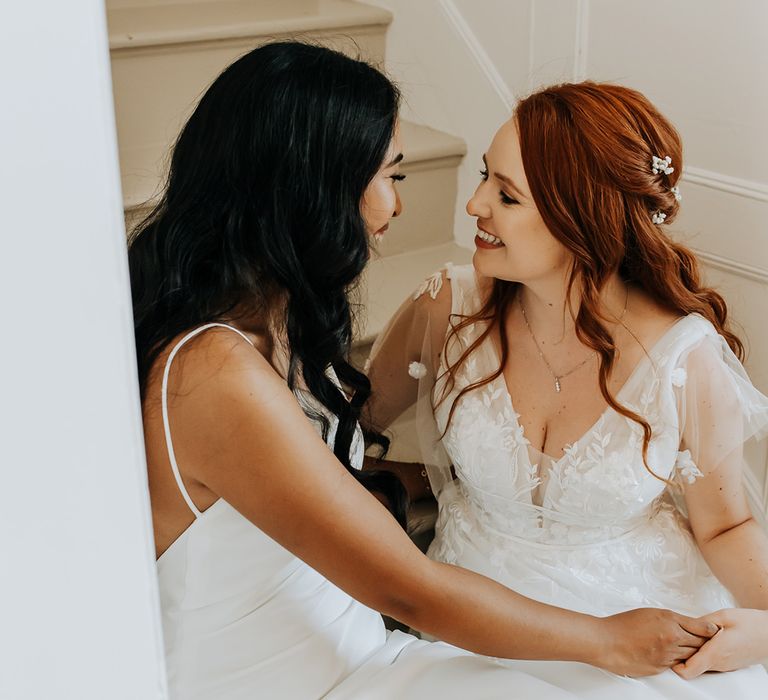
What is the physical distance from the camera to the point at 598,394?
66.2 inches

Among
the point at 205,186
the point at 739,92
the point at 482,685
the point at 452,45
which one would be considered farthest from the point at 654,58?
the point at 482,685

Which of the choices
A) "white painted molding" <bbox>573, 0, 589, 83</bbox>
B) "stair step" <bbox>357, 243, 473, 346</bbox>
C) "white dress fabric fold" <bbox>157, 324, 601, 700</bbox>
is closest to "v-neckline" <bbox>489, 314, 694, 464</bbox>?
"white dress fabric fold" <bbox>157, 324, 601, 700</bbox>

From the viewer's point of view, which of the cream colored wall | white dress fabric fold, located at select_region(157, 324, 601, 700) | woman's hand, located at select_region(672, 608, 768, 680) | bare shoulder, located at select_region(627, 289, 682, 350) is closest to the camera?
white dress fabric fold, located at select_region(157, 324, 601, 700)

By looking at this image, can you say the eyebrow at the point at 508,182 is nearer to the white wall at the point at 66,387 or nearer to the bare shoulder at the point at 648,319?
the bare shoulder at the point at 648,319

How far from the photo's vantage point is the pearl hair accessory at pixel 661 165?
4.97 ft

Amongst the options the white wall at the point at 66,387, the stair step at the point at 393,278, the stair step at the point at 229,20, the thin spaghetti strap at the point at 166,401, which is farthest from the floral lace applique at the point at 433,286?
the white wall at the point at 66,387

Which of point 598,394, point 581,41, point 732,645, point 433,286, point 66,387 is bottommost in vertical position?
point 732,645

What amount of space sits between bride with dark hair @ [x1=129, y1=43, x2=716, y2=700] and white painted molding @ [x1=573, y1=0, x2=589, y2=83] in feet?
3.29

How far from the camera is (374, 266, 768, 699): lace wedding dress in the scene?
1.62 m

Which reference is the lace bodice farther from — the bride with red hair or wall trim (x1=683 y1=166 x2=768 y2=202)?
wall trim (x1=683 y1=166 x2=768 y2=202)

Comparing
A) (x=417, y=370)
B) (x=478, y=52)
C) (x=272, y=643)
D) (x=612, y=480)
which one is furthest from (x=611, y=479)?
(x=478, y=52)

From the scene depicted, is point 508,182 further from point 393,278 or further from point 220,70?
point 220,70

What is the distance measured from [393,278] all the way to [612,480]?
3.17ft

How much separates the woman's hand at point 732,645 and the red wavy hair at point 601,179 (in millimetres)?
283
